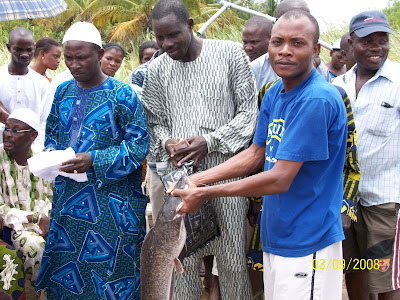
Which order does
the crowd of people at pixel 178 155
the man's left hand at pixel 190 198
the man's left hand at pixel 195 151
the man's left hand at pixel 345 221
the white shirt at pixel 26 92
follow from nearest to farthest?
the man's left hand at pixel 190 198
the man's left hand at pixel 345 221
the man's left hand at pixel 195 151
the crowd of people at pixel 178 155
the white shirt at pixel 26 92

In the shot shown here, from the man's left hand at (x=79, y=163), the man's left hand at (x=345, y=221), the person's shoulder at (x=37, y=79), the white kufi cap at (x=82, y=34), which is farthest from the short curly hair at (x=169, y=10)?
the person's shoulder at (x=37, y=79)

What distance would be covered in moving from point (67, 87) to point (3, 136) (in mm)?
737

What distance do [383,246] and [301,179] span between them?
4.52 ft

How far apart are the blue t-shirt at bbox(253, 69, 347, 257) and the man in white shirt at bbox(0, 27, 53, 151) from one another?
3.65m

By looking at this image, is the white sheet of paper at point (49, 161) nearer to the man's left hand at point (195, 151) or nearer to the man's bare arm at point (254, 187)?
the man's left hand at point (195, 151)

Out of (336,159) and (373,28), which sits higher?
(373,28)

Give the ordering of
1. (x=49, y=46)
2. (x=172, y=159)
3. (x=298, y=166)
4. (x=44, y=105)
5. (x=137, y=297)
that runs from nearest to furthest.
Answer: (x=298, y=166)
(x=172, y=159)
(x=137, y=297)
(x=44, y=105)
(x=49, y=46)

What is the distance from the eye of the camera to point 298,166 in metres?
2.19

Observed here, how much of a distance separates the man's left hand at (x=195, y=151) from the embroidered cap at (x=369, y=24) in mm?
1363

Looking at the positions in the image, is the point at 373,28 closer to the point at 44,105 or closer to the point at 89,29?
the point at 89,29

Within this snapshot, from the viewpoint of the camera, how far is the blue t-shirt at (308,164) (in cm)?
216

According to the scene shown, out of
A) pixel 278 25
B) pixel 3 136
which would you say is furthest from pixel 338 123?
pixel 3 136

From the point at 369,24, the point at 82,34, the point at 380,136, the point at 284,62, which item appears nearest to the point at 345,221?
the point at 380,136

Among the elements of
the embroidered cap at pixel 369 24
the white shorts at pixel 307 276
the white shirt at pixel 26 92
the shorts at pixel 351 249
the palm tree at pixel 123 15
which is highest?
the palm tree at pixel 123 15
